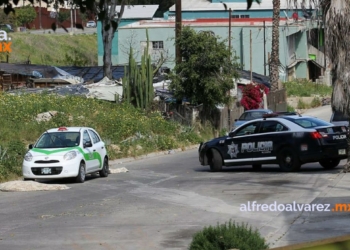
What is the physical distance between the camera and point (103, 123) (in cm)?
3491

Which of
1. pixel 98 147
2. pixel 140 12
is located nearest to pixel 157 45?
pixel 140 12

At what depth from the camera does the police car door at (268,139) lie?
22.3 meters

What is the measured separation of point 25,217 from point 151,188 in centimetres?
535

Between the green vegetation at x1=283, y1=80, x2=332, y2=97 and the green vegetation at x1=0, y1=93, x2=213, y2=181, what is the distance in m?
27.9

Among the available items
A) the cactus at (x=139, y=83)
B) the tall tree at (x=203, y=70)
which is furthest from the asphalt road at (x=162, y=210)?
the tall tree at (x=203, y=70)

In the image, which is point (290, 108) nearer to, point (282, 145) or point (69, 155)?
point (282, 145)

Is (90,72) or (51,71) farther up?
(51,71)

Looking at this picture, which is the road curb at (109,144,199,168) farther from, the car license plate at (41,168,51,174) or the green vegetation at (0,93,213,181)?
the car license plate at (41,168,51,174)

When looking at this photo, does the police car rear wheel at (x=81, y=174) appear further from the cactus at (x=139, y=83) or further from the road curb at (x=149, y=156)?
the cactus at (x=139, y=83)

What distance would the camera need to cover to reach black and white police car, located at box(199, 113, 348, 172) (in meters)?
21.7

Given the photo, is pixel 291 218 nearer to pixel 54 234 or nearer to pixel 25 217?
pixel 54 234

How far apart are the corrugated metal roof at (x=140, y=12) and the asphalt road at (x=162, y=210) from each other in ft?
202

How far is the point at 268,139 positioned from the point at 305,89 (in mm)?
47797

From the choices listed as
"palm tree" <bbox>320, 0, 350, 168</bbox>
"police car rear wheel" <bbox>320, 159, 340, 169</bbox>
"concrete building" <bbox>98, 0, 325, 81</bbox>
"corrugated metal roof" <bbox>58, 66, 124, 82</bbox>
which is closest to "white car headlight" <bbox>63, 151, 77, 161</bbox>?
"police car rear wheel" <bbox>320, 159, 340, 169</bbox>
